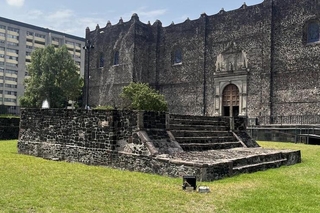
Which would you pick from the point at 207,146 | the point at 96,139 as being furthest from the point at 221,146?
the point at 96,139

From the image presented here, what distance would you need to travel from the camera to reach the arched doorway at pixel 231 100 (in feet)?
96.9

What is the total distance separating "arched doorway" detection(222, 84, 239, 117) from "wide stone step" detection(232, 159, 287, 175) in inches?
699

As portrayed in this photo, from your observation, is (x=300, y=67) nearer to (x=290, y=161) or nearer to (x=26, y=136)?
(x=290, y=161)

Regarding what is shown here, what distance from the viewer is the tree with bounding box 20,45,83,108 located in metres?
35.4

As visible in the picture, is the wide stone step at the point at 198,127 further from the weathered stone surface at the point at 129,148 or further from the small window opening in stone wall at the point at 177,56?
the small window opening in stone wall at the point at 177,56

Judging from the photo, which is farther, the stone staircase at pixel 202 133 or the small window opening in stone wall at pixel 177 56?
the small window opening in stone wall at pixel 177 56

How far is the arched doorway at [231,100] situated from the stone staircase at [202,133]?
14.7 metres

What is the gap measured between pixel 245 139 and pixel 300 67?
44.4ft

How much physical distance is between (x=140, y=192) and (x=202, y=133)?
6262 mm

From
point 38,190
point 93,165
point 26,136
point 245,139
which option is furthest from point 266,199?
point 26,136

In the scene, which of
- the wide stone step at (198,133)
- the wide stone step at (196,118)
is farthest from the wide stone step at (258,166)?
the wide stone step at (196,118)

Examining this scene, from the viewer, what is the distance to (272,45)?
27.5 meters

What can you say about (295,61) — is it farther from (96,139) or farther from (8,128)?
(8,128)

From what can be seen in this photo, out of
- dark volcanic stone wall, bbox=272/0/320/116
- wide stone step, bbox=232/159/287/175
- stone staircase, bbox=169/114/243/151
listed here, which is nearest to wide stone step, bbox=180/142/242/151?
stone staircase, bbox=169/114/243/151
